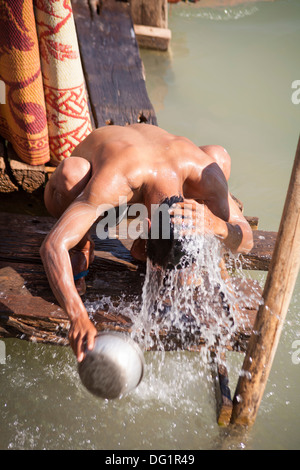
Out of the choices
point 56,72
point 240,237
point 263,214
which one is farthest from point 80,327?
point 263,214

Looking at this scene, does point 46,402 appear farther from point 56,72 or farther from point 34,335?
point 56,72

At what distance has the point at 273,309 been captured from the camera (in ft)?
7.59

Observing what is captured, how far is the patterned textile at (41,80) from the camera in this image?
10.0ft

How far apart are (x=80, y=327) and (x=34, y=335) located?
2.01ft

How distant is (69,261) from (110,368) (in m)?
0.61

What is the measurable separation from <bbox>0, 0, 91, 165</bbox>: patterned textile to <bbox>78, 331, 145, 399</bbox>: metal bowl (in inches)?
69.4

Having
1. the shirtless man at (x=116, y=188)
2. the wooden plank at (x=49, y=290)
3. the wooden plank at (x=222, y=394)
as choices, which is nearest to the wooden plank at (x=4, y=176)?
the wooden plank at (x=49, y=290)

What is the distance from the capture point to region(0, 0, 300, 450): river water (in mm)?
2748

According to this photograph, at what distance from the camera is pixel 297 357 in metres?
3.21
